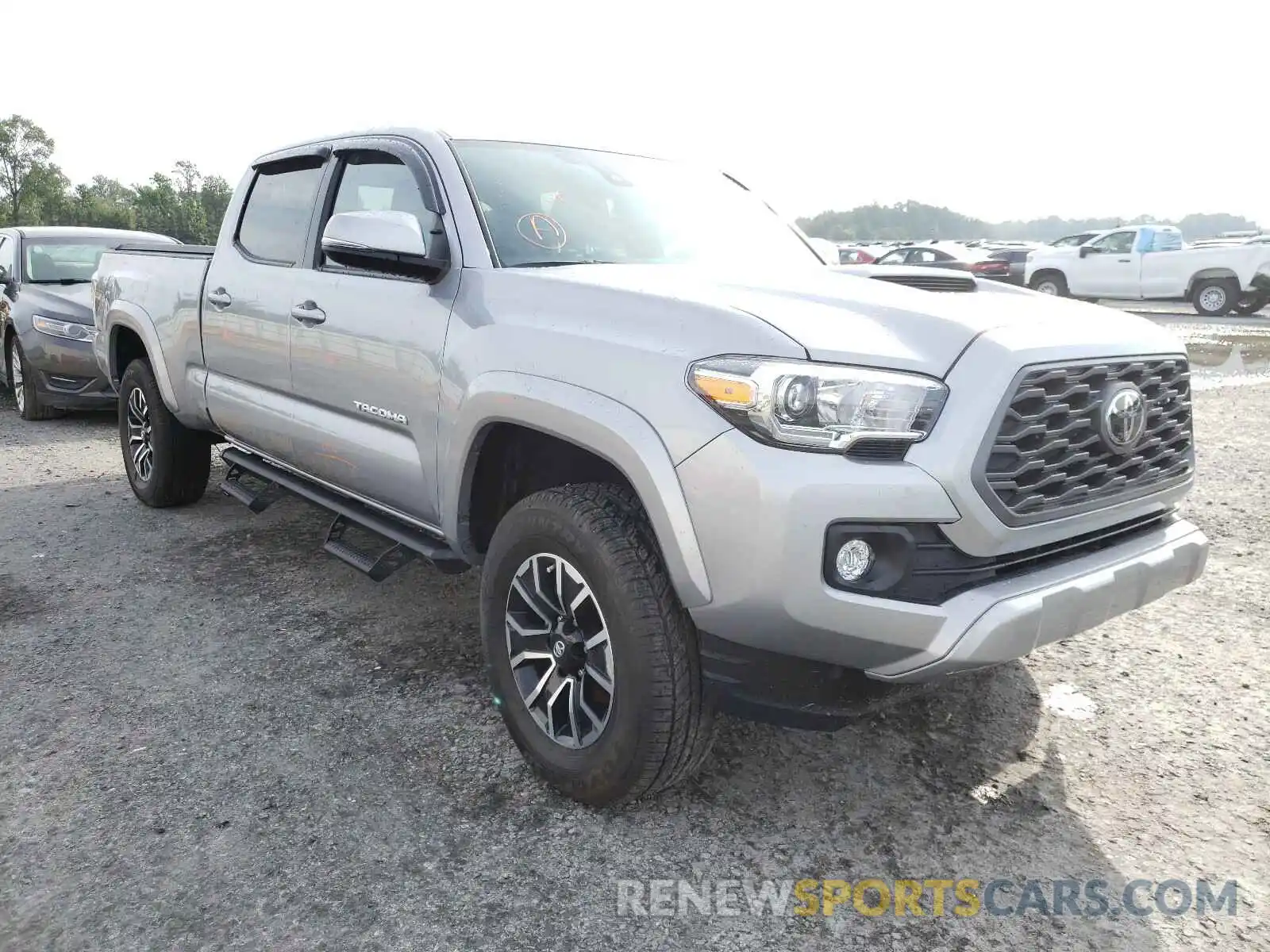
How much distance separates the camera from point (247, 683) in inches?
135

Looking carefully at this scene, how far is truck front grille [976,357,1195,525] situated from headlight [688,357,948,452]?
0.18 metres

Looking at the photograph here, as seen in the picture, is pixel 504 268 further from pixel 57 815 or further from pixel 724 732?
pixel 57 815

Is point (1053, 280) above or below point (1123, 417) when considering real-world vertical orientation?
below

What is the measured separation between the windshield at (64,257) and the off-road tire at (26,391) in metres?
0.60

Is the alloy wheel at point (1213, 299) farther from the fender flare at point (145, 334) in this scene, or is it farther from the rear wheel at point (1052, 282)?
the fender flare at point (145, 334)

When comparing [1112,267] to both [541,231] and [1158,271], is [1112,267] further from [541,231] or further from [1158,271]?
[541,231]

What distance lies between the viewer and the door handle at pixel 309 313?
3.62 metres

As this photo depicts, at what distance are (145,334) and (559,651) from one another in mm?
3571

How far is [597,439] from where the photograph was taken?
244 centimetres

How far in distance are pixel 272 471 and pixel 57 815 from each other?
1.99 meters

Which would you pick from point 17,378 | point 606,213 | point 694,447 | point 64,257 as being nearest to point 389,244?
point 606,213

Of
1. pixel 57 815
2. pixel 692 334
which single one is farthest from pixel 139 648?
pixel 692 334

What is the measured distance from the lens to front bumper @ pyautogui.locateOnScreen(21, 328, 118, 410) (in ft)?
26.0

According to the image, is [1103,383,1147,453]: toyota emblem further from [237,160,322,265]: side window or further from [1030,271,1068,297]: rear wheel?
[1030,271,1068,297]: rear wheel
